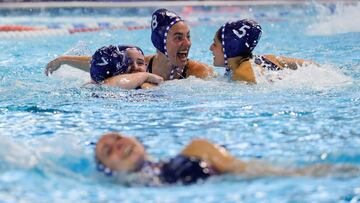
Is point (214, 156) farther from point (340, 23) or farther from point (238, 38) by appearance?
point (340, 23)

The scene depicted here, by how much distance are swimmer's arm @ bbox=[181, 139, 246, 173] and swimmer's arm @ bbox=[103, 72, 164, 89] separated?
2191mm

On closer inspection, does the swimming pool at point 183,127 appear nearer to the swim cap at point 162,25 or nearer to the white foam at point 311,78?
the white foam at point 311,78

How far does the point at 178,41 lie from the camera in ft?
17.6

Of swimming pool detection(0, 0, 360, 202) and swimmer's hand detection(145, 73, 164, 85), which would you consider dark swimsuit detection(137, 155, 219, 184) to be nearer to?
swimming pool detection(0, 0, 360, 202)

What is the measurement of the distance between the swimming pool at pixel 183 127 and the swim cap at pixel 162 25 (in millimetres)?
360

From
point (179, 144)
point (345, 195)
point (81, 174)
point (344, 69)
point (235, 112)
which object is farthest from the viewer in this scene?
point (344, 69)

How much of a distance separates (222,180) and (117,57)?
2.55 meters

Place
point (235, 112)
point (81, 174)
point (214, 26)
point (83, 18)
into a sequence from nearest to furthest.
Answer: point (81, 174)
point (235, 112)
point (214, 26)
point (83, 18)

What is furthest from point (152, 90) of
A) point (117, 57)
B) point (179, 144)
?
point (179, 144)

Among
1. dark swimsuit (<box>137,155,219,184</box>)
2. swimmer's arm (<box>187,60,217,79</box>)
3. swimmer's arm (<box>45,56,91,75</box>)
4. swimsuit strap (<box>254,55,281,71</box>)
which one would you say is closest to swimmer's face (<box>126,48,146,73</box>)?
swimmer's arm (<box>187,60,217,79</box>)

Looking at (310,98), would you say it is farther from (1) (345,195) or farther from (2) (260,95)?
(1) (345,195)

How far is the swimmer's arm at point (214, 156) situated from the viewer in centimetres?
288

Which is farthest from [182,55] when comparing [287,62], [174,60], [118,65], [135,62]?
[287,62]

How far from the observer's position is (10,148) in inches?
129
